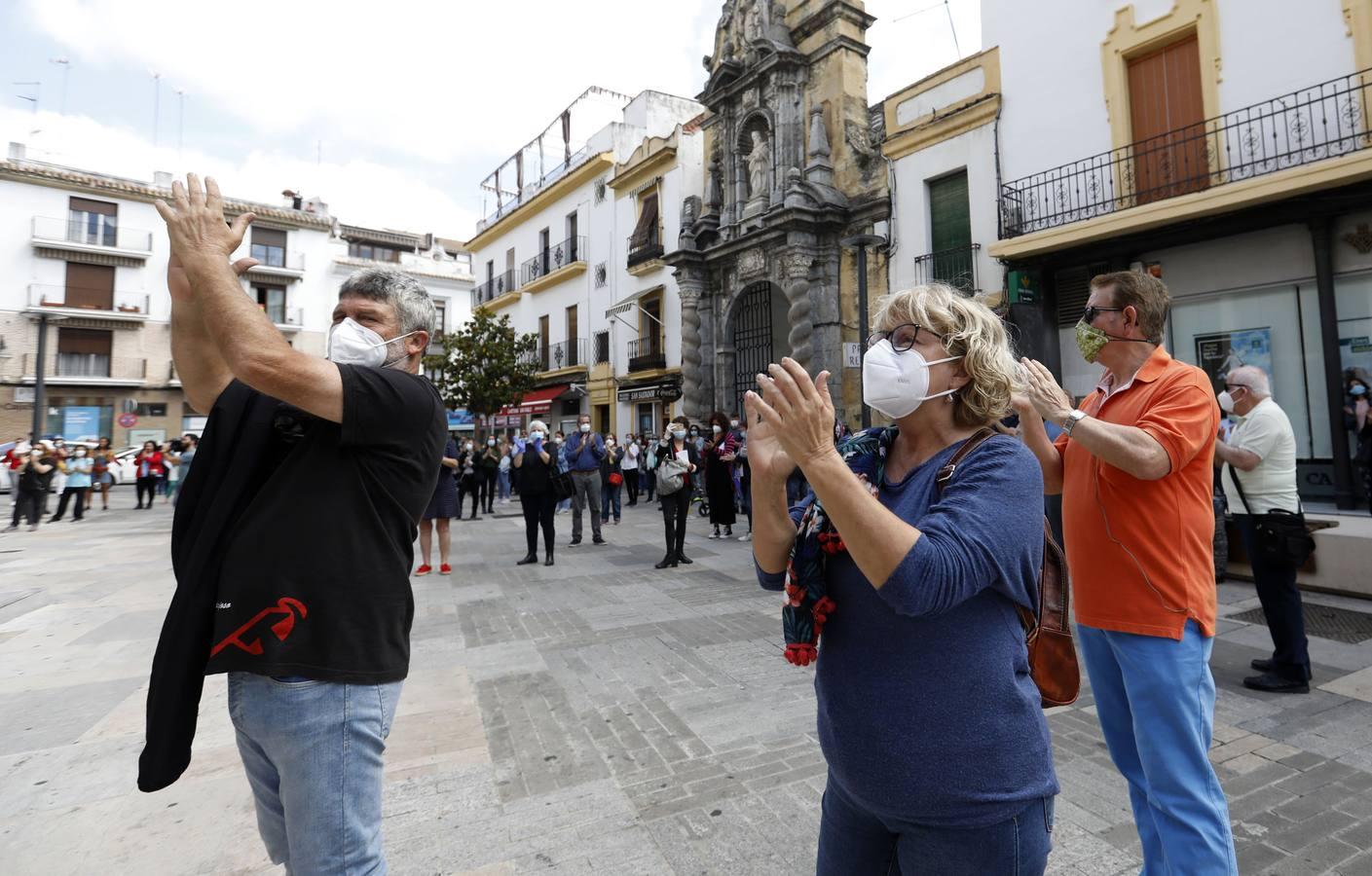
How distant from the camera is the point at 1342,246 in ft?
28.0

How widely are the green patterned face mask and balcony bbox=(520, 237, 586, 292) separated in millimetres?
23590

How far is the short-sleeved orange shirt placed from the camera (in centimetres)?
202

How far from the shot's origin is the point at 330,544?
1.59m

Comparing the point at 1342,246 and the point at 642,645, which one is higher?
the point at 1342,246

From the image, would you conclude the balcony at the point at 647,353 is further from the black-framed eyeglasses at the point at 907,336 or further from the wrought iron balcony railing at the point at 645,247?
the black-framed eyeglasses at the point at 907,336

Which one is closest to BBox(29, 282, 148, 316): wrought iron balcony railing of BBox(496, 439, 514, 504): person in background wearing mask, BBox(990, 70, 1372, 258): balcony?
BBox(496, 439, 514, 504): person in background wearing mask

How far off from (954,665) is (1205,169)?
1131 cm

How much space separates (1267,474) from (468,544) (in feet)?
31.4

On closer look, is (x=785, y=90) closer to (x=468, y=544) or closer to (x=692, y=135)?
(x=692, y=135)

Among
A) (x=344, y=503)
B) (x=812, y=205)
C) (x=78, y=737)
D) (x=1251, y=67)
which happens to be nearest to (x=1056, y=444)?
(x=344, y=503)

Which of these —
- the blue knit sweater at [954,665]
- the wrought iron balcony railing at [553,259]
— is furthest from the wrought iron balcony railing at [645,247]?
the blue knit sweater at [954,665]

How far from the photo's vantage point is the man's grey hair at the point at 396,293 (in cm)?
195

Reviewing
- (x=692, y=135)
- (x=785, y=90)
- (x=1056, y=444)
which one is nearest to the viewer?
(x=1056, y=444)

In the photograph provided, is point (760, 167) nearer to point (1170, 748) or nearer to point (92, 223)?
point (1170, 748)
